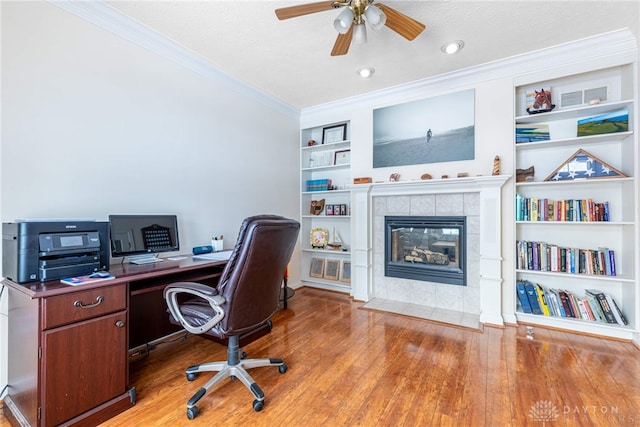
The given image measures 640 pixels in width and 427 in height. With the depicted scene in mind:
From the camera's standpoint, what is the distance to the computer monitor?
199 centimetres

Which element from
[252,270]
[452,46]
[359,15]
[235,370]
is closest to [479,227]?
[452,46]

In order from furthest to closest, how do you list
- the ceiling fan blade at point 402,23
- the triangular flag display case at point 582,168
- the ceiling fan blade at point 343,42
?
the triangular flag display case at point 582,168 → the ceiling fan blade at point 343,42 → the ceiling fan blade at point 402,23

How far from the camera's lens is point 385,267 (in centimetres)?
351

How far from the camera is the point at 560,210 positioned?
2627 millimetres

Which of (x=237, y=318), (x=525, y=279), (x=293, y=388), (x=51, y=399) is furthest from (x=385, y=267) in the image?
(x=51, y=399)

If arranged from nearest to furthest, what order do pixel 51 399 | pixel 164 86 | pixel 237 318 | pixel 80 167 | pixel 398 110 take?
pixel 51 399
pixel 237 318
pixel 80 167
pixel 164 86
pixel 398 110

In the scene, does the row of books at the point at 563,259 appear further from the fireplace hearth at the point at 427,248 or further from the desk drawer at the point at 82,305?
the desk drawer at the point at 82,305

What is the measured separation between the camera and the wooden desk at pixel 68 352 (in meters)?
1.30

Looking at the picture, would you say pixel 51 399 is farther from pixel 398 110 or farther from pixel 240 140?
pixel 398 110

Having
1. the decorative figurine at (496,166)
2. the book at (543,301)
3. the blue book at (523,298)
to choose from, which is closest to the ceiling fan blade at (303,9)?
the decorative figurine at (496,166)

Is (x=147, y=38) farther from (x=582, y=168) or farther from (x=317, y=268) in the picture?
(x=582, y=168)

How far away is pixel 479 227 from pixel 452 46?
1.79 m

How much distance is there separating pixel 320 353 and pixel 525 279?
7.57 feet

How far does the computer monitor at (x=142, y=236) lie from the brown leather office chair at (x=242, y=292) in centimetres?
68
